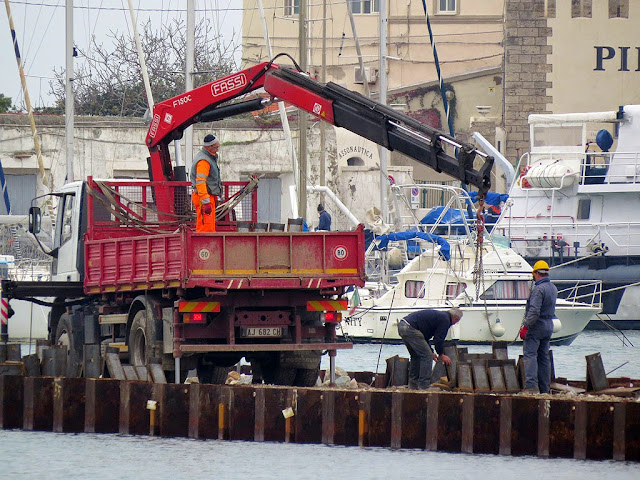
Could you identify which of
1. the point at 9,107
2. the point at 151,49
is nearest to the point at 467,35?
the point at 151,49

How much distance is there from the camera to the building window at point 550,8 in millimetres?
52938

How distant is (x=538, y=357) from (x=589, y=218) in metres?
21.2

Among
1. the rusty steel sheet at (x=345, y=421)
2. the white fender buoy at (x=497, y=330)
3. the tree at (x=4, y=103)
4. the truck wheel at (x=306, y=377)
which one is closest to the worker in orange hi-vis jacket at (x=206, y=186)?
the truck wheel at (x=306, y=377)

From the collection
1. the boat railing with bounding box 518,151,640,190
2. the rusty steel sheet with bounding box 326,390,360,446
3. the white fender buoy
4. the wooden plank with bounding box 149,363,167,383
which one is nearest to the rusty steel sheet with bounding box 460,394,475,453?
the rusty steel sheet with bounding box 326,390,360,446

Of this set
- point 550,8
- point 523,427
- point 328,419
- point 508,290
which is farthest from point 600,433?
point 550,8

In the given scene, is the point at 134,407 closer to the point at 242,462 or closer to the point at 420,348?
the point at 242,462

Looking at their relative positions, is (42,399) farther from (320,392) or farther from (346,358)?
(346,358)

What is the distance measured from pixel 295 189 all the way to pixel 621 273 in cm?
881

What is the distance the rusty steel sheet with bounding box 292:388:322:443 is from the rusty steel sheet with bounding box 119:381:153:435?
2.05 m

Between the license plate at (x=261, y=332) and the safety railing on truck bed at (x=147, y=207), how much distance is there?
121 inches

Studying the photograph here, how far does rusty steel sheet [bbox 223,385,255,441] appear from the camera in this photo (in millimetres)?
18547

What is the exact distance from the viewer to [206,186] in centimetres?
2056

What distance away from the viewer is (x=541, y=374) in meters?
19.3

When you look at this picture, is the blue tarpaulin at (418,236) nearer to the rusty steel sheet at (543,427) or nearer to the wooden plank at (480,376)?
the wooden plank at (480,376)
